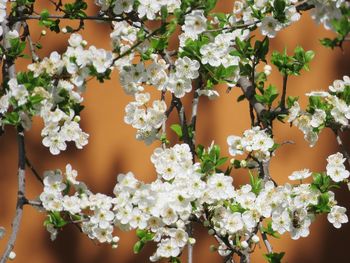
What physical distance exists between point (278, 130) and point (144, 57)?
1.01 metres

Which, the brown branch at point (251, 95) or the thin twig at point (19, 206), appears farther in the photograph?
the brown branch at point (251, 95)

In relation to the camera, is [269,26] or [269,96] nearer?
[269,26]

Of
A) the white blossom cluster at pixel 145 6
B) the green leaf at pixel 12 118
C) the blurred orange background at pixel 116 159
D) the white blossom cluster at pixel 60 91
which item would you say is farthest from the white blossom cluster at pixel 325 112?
the green leaf at pixel 12 118

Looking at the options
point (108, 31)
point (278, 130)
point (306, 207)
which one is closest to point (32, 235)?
point (108, 31)

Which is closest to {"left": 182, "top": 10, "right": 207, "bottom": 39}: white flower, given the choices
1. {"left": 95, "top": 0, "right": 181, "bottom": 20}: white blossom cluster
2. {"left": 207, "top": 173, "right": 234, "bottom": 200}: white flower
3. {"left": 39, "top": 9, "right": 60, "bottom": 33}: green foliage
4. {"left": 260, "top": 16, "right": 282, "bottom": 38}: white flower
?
{"left": 95, "top": 0, "right": 181, "bottom": 20}: white blossom cluster

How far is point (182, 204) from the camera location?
6.48 feet

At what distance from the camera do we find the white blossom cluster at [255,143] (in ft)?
7.24

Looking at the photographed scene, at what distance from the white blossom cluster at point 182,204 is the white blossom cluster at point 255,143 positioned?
117 millimetres

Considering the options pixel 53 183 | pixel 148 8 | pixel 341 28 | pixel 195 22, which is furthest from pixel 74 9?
pixel 341 28

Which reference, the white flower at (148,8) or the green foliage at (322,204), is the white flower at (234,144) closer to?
the green foliage at (322,204)

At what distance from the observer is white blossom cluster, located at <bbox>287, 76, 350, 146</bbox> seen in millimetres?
2197

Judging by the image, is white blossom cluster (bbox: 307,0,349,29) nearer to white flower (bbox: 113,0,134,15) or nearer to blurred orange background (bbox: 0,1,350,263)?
white flower (bbox: 113,0,134,15)

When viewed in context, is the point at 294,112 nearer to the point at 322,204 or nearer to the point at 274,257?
the point at 322,204

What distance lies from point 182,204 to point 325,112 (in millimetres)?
587
